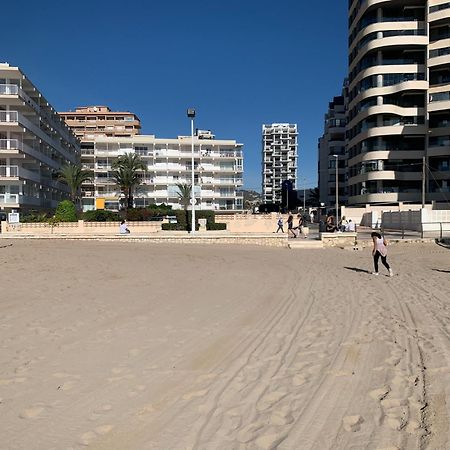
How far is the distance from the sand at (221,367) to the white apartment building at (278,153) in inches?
6552

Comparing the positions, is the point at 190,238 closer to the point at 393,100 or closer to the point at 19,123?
the point at 19,123

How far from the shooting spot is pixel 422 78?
58.0 meters

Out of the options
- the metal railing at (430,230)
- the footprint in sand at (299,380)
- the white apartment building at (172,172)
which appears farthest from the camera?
the white apartment building at (172,172)

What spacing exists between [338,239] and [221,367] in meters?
24.6

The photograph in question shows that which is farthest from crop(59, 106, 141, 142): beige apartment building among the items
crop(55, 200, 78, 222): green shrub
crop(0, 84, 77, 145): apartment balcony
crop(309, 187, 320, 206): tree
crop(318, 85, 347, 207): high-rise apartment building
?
crop(55, 200, 78, 222): green shrub

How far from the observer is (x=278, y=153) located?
590ft

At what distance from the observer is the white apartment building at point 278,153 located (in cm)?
17625

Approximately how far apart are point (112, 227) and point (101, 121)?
2861 inches

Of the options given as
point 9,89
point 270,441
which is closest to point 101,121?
point 9,89

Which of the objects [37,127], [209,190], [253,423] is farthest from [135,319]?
[209,190]

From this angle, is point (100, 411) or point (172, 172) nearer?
point (100, 411)

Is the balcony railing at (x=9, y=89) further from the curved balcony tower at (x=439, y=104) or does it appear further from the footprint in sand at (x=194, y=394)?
the curved balcony tower at (x=439, y=104)

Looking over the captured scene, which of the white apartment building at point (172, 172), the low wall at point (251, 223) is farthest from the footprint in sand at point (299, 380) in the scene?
the white apartment building at point (172, 172)

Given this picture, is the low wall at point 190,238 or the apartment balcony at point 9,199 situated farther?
the apartment balcony at point 9,199
